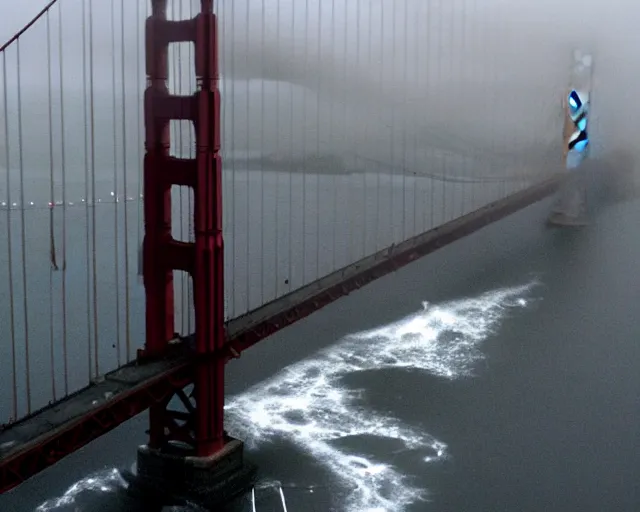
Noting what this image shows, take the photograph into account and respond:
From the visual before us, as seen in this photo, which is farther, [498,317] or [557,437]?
[498,317]

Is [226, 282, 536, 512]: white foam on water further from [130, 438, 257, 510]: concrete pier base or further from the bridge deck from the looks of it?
the bridge deck

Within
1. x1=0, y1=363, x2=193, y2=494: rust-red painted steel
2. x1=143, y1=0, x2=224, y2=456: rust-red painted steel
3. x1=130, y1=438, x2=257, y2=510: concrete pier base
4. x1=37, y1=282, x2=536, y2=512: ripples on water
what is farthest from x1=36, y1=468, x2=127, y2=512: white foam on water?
x1=0, y1=363, x2=193, y2=494: rust-red painted steel

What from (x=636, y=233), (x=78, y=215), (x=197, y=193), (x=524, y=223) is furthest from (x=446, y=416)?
(x=78, y=215)

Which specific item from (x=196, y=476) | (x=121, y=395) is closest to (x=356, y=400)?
(x=196, y=476)

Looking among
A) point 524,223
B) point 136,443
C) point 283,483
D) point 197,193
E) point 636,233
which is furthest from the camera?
point 524,223

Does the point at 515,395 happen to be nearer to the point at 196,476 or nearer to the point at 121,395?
the point at 196,476

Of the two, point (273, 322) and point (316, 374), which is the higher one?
point (273, 322)

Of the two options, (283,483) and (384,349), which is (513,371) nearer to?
(384,349)
